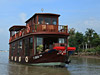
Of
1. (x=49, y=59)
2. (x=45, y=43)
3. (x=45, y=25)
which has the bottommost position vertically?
(x=49, y=59)

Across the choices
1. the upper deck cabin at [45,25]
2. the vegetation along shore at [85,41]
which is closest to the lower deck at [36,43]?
the upper deck cabin at [45,25]

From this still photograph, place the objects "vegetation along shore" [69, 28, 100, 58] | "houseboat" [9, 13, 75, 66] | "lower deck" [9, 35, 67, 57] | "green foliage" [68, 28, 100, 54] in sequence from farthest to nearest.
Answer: "green foliage" [68, 28, 100, 54] < "vegetation along shore" [69, 28, 100, 58] < "lower deck" [9, 35, 67, 57] < "houseboat" [9, 13, 75, 66]

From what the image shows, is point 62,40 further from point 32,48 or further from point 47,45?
point 32,48

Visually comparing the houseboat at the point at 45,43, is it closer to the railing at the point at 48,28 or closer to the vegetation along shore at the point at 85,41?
the railing at the point at 48,28

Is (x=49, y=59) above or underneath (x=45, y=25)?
underneath

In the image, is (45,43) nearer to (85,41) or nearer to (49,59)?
(49,59)

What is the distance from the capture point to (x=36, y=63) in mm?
12750

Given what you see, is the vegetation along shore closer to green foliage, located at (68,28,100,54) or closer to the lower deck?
green foliage, located at (68,28,100,54)

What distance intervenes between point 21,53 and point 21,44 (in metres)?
0.86

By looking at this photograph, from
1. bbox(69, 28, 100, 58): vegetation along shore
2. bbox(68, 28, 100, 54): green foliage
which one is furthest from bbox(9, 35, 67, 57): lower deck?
bbox(68, 28, 100, 54): green foliage

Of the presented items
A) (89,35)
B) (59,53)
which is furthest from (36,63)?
(89,35)

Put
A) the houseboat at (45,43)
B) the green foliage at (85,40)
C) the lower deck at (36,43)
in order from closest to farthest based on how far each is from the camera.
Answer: the houseboat at (45,43), the lower deck at (36,43), the green foliage at (85,40)

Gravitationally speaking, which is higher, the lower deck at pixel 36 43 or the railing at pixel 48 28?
the railing at pixel 48 28

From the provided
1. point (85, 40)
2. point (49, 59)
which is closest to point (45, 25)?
point (49, 59)
